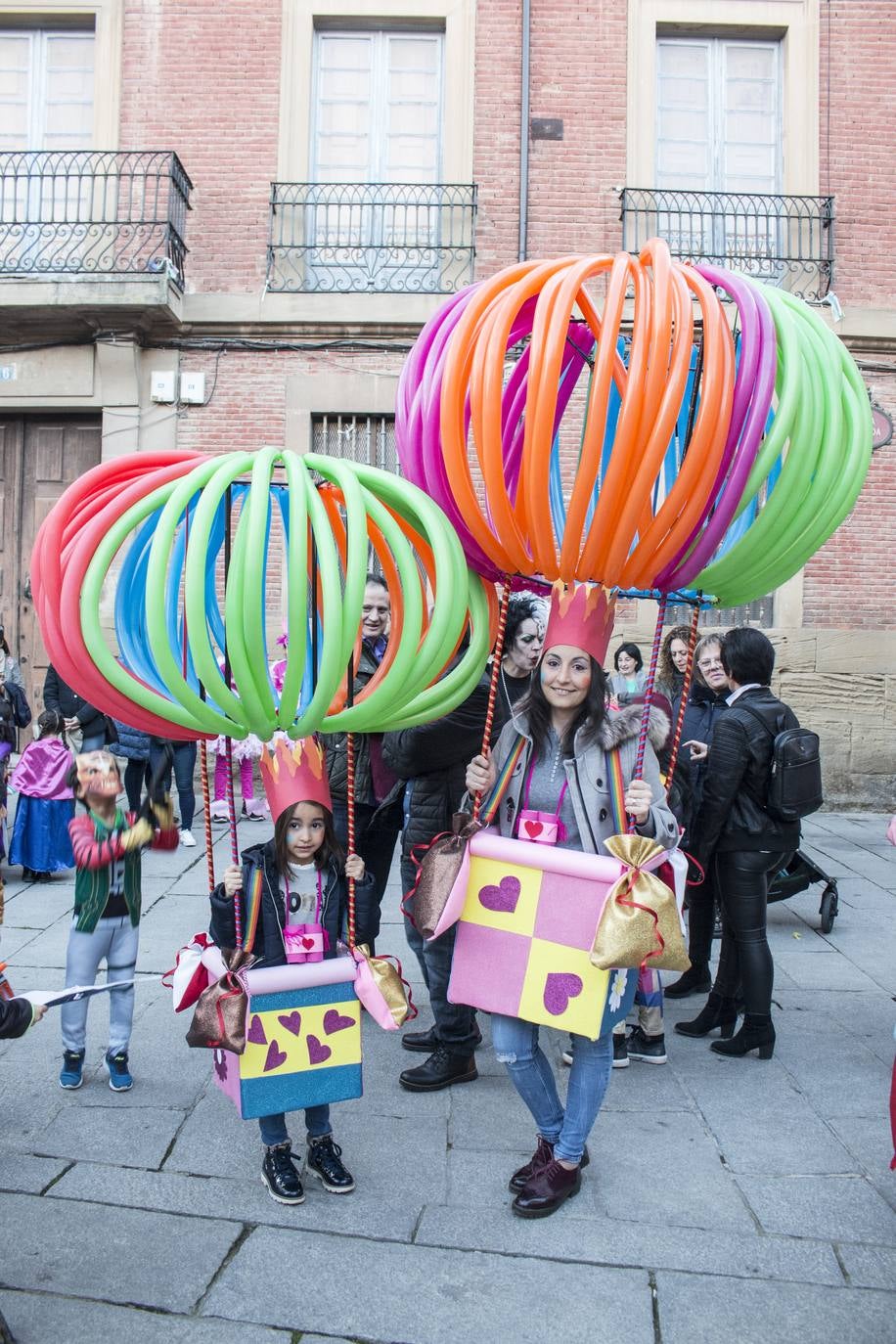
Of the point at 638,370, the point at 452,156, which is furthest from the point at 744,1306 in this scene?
the point at 452,156

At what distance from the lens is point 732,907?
13.6 feet

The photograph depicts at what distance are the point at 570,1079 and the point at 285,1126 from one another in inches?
33.7

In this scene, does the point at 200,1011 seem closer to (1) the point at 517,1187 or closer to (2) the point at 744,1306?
(1) the point at 517,1187

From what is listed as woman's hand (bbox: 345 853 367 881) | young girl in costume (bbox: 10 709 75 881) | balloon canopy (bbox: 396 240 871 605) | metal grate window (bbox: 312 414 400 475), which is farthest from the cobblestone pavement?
metal grate window (bbox: 312 414 400 475)

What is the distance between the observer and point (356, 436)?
10156 millimetres

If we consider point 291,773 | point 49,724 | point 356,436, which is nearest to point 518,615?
point 291,773

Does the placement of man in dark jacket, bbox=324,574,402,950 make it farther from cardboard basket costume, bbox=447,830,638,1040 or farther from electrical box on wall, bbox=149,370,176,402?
electrical box on wall, bbox=149,370,176,402

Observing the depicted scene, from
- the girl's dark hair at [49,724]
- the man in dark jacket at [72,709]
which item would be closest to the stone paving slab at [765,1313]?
the girl's dark hair at [49,724]

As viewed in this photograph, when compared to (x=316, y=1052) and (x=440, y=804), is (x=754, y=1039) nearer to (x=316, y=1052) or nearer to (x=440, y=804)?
(x=440, y=804)

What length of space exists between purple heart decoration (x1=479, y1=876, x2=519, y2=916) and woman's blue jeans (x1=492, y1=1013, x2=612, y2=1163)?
1.02 ft

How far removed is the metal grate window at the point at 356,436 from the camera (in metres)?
10.1

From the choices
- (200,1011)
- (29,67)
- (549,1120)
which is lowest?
(549,1120)

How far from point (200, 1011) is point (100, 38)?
412 inches

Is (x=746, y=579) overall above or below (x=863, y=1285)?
above
